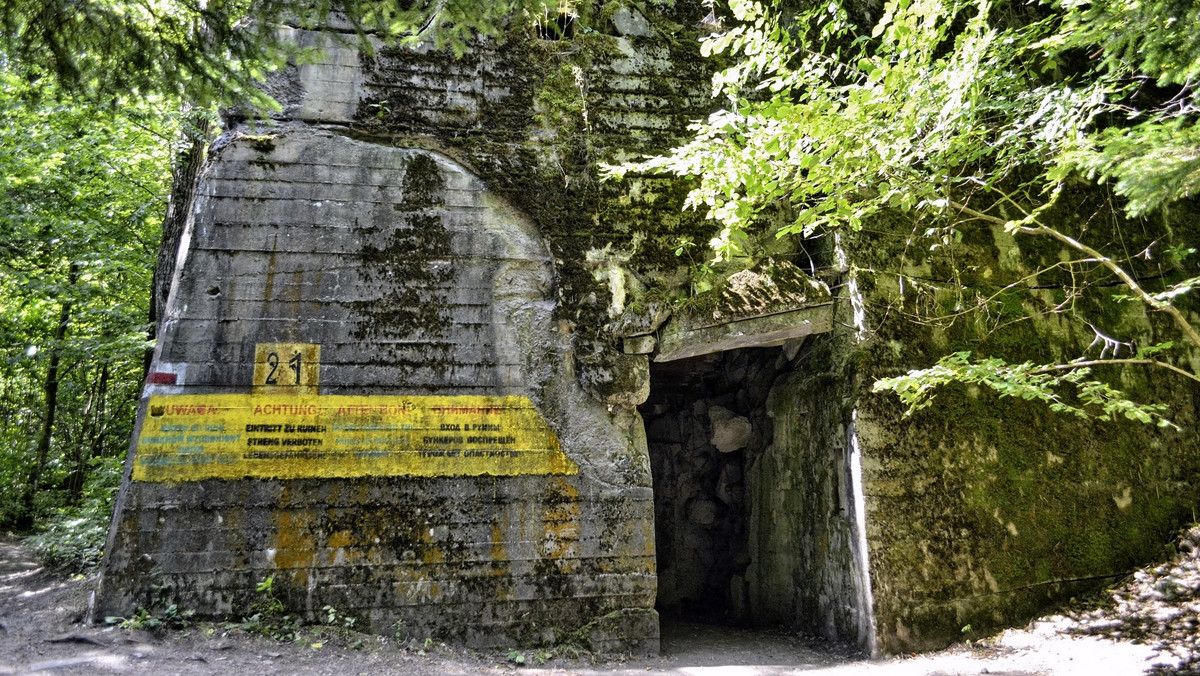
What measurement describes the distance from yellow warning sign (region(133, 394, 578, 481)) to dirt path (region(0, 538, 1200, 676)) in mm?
1019

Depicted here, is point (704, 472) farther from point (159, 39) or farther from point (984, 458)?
point (159, 39)

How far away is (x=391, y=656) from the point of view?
4434mm

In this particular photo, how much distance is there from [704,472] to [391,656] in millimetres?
3798

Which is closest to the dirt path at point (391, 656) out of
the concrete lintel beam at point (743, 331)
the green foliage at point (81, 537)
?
the green foliage at point (81, 537)

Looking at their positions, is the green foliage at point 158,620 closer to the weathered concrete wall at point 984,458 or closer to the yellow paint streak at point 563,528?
the yellow paint streak at point 563,528

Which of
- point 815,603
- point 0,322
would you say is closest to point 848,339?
point 815,603

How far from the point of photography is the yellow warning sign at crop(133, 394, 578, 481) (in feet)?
15.6

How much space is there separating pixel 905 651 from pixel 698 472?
2.74 meters

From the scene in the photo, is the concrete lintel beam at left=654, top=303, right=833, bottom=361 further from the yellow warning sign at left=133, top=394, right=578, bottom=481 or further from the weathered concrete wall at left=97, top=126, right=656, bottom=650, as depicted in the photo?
the yellow warning sign at left=133, top=394, right=578, bottom=481

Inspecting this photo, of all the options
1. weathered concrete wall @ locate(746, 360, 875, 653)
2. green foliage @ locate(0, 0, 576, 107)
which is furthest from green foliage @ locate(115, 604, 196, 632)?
weathered concrete wall @ locate(746, 360, 875, 653)

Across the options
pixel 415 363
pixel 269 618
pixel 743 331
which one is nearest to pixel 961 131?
pixel 743 331

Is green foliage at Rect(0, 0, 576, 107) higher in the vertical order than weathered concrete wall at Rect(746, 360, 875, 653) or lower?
higher

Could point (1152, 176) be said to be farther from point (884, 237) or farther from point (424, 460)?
point (424, 460)

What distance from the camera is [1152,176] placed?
349cm
